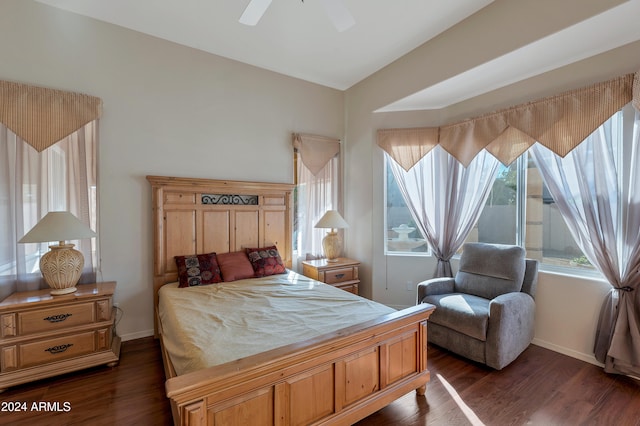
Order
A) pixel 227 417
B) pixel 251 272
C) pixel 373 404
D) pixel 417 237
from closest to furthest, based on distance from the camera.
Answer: pixel 227 417, pixel 373 404, pixel 251 272, pixel 417 237

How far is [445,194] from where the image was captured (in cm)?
357

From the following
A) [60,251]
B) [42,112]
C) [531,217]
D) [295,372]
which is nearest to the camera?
[295,372]

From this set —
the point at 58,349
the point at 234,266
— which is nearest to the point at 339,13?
the point at 234,266

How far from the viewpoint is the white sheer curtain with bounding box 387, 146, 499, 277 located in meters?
3.26

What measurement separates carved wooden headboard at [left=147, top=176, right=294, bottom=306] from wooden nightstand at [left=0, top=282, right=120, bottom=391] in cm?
58

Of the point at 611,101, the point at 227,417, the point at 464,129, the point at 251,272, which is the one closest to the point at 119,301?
the point at 251,272

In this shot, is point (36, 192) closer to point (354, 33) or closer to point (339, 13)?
point (339, 13)

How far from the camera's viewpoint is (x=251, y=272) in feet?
10.0

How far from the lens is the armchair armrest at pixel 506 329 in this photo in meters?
2.30

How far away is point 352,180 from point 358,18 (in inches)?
79.3

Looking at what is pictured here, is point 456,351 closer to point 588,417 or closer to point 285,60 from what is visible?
Answer: point 588,417

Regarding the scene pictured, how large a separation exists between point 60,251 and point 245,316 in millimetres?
1669

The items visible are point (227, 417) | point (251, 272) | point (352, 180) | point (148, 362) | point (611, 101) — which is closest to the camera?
point (227, 417)

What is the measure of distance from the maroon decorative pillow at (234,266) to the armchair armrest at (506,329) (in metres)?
2.28
